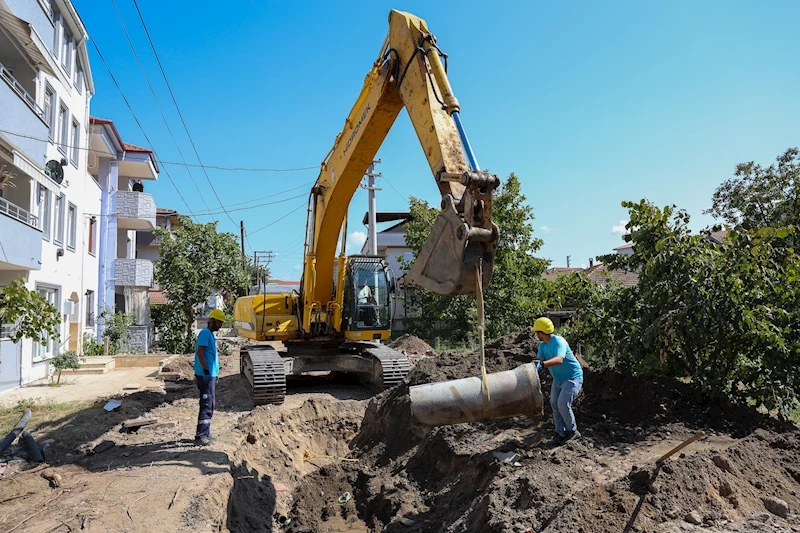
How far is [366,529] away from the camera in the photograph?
6176 millimetres

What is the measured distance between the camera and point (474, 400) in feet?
16.9

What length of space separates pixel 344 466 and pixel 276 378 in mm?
2905

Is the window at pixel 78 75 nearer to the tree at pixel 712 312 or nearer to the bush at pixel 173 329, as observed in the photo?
the bush at pixel 173 329

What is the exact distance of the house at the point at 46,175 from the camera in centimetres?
1209

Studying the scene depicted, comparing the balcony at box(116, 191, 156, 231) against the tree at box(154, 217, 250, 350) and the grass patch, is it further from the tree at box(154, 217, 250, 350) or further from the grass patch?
the grass patch

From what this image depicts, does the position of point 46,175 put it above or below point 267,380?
above

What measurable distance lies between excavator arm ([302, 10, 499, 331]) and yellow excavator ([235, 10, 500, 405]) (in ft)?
0.04

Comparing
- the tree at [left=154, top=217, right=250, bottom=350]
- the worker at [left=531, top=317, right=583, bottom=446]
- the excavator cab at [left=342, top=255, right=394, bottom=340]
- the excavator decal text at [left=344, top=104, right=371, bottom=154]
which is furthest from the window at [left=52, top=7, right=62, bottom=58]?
the worker at [left=531, top=317, right=583, bottom=446]

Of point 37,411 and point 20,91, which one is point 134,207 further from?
point 37,411

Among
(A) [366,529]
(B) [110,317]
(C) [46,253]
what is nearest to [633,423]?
(A) [366,529]

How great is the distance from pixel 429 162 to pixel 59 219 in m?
14.7

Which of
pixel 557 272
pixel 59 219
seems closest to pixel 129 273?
pixel 59 219

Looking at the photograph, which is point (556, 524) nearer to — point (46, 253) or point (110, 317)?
point (46, 253)

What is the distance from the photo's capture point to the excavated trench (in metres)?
4.34
